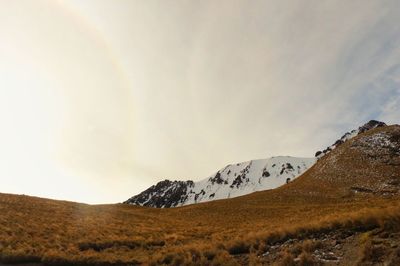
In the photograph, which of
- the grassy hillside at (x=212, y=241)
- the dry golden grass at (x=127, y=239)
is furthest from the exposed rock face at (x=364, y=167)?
the dry golden grass at (x=127, y=239)

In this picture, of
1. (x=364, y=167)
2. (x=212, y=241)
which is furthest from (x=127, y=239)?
(x=364, y=167)

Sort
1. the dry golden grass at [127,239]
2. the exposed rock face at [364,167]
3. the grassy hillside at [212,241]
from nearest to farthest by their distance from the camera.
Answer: the grassy hillside at [212,241], the dry golden grass at [127,239], the exposed rock face at [364,167]

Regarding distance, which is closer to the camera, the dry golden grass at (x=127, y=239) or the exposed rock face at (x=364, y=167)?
the dry golden grass at (x=127, y=239)

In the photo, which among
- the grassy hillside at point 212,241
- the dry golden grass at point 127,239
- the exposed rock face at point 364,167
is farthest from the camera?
the exposed rock face at point 364,167

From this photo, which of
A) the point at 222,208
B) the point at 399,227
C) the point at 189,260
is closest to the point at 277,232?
the point at 189,260

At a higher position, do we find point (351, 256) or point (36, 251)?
point (36, 251)

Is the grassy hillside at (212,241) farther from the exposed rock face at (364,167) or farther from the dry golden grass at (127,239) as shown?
the exposed rock face at (364,167)

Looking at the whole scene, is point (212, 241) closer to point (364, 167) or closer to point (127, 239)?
point (127, 239)

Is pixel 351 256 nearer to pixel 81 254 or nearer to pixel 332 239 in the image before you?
pixel 332 239

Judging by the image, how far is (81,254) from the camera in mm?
22109

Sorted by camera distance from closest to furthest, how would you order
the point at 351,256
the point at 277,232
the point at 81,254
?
1. the point at 351,256
2. the point at 277,232
3. the point at 81,254

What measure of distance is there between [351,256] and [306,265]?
5.57 ft

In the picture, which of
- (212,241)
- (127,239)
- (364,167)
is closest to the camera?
(212,241)

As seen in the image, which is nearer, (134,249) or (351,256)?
(351,256)
